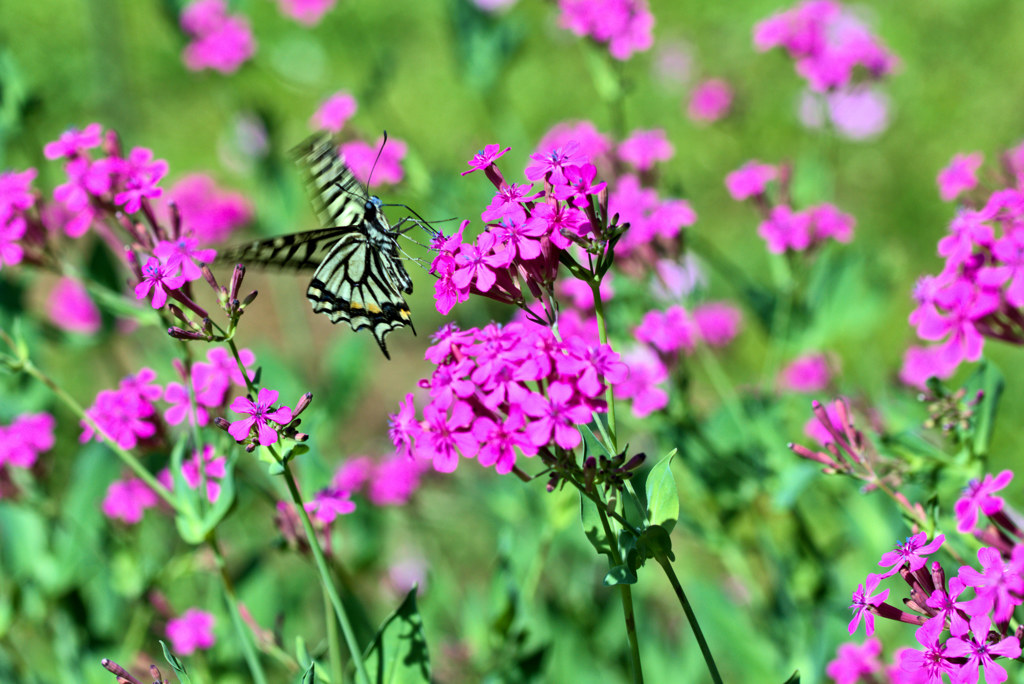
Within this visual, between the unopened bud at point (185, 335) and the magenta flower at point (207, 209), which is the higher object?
the magenta flower at point (207, 209)

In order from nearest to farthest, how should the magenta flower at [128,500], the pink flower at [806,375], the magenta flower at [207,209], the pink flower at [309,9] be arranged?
the magenta flower at [128,500] → the pink flower at [806,375] → the pink flower at [309,9] → the magenta flower at [207,209]

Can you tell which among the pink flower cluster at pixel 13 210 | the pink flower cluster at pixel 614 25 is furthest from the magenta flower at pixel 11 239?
the pink flower cluster at pixel 614 25

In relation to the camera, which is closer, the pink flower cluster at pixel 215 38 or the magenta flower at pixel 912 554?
the magenta flower at pixel 912 554

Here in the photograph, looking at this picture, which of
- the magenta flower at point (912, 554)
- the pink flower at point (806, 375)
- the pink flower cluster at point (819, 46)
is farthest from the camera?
the pink flower at point (806, 375)

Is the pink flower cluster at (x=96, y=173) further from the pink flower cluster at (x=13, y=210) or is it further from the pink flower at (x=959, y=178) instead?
the pink flower at (x=959, y=178)

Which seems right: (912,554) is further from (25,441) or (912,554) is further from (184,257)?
(25,441)

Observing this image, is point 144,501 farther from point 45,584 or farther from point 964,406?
point 964,406

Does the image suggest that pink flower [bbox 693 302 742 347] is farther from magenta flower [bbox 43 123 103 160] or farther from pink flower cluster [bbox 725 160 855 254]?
magenta flower [bbox 43 123 103 160]
